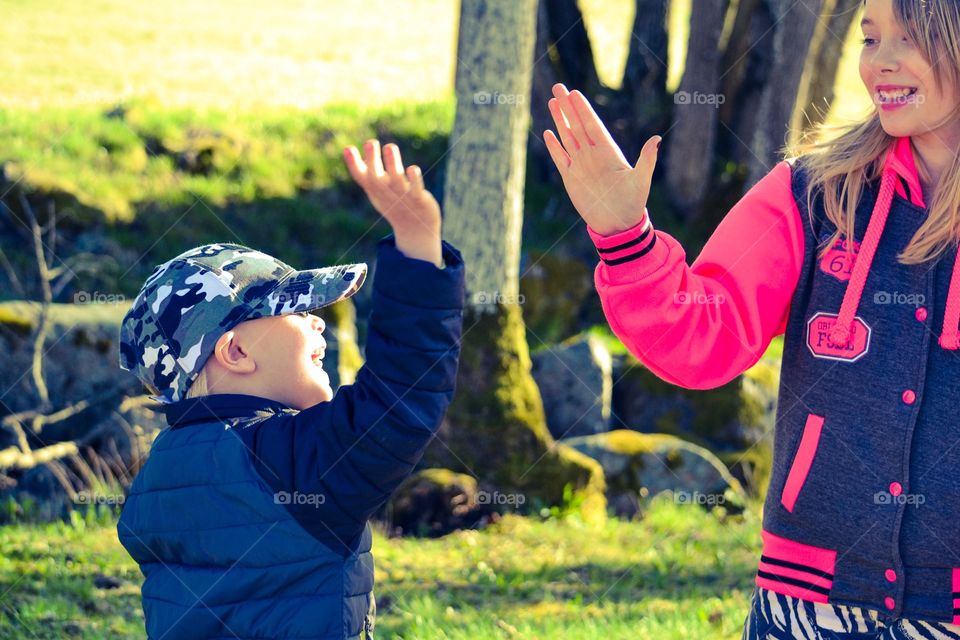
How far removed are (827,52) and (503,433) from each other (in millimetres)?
6685

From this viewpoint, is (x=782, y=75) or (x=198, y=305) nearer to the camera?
(x=198, y=305)

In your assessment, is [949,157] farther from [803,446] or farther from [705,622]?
[705,622]

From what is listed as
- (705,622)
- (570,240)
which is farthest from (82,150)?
(705,622)

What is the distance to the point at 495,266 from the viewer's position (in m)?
6.63

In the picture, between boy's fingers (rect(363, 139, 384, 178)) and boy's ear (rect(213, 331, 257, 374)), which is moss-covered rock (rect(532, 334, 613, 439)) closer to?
boy's ear (rect(213, 331, 257, 374))

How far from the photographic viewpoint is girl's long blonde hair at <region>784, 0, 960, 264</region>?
2266 mm

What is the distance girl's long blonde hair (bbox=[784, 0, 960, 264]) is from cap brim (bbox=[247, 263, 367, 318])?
98 centimetres

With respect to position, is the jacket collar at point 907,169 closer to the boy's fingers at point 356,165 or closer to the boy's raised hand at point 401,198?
the boy's raised hand at point 401,198

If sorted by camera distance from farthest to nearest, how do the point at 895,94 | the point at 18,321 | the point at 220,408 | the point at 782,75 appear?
the point at 782,75, the point at 18,321, the point at 895,94, the point at 220,408

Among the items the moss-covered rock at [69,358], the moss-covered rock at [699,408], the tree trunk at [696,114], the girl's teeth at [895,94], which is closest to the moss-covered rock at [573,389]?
the moss-covered rock at [699,408]

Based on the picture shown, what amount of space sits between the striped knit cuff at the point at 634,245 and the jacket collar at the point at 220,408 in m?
0.72

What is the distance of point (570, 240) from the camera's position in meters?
10.9

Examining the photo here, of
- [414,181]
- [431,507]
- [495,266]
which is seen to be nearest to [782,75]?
[495,266]

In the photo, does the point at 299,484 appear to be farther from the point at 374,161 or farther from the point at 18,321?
the point at 18,321
